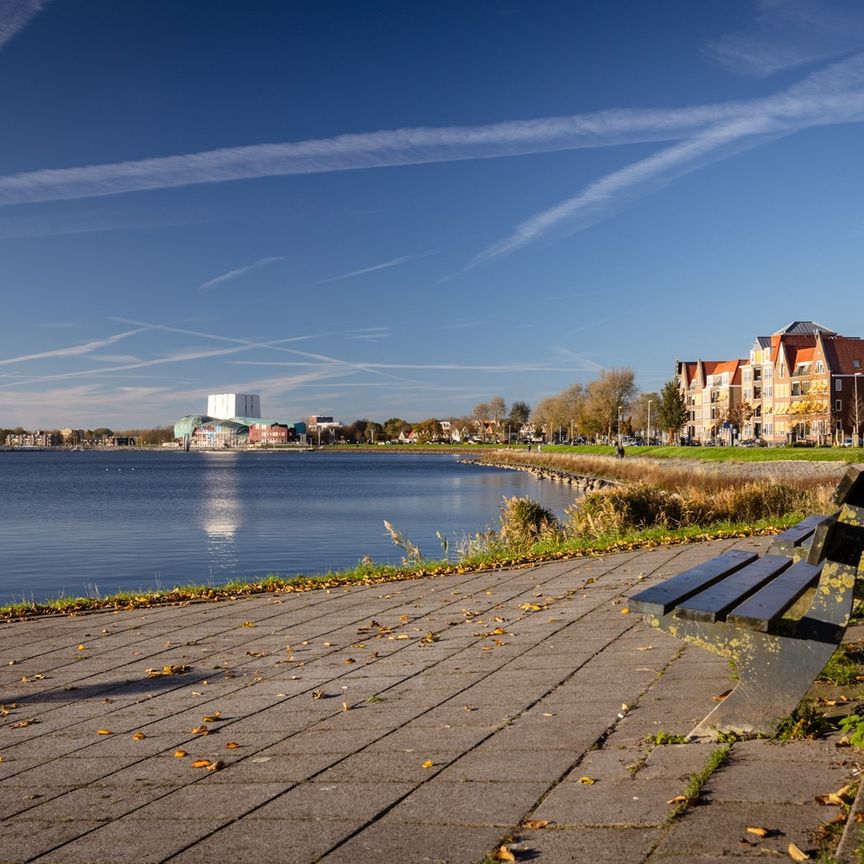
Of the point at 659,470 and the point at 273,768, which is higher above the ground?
the point at 659,470

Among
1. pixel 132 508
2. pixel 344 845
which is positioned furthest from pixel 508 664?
Result: pixel 132 508

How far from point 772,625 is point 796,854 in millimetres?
1270

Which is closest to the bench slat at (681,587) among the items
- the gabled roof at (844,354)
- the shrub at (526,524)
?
the shrub at (526,524)

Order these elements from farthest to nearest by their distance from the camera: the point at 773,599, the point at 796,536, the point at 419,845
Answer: the point at 796,536
the point at 773,599
the point at 419,845

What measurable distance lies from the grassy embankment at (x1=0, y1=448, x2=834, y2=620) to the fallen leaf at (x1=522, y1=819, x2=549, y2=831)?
7.89 meters

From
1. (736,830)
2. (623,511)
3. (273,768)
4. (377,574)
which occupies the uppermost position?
(623,511)

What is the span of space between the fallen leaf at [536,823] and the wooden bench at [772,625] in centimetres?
115

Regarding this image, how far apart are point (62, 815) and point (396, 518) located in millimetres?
37035

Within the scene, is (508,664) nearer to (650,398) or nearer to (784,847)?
(784,847)

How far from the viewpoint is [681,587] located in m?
5.04

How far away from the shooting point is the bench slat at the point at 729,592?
15.0 feet

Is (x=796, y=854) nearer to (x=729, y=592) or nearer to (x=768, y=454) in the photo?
(x=729, y=592)

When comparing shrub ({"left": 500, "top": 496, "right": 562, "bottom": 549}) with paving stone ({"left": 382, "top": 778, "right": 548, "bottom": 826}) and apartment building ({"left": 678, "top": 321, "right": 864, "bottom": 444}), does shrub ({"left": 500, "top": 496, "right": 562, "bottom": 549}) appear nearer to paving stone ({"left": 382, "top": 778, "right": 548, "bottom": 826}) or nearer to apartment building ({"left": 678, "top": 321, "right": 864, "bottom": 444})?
paving stone ({"left": 382, "top": 778, "right": 548, "bottom": 826})

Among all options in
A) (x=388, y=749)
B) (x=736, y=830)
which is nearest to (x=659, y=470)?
(x=388, y=749)
